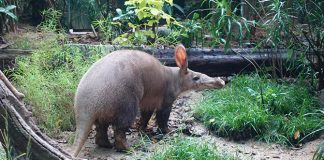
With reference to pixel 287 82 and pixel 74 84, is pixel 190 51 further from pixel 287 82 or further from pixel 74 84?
pixel 74 84

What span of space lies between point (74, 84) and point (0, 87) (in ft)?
8.38

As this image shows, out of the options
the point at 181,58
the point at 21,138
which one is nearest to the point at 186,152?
the point at 181,58

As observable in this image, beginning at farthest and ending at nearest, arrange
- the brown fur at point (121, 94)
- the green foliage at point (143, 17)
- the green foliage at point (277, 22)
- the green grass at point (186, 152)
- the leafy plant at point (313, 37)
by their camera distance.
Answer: the green foliage at point (143, 17), the leafy plant at point (313, 37), the green foliage at point (277, 22), the brown fur at point (121, 94), the green grass at point (186, 152)

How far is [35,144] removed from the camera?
3.90 meters

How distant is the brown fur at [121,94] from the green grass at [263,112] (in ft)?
2.23

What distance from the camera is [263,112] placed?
675 cm

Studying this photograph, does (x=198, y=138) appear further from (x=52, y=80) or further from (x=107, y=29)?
(x=107, y=29)

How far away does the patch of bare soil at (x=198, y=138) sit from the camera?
5824 millimetres

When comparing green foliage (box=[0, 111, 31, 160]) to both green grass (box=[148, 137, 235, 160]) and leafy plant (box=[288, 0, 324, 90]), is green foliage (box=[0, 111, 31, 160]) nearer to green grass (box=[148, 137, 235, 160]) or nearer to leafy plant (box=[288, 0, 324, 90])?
green grass (box=[148, 137, 235, 160])

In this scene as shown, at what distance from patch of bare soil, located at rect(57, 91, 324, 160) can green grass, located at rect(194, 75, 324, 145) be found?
110mm

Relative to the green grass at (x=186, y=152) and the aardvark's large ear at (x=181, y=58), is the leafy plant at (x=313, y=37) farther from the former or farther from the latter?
the green grass at (x=186, y=152)

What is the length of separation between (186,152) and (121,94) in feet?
3.10

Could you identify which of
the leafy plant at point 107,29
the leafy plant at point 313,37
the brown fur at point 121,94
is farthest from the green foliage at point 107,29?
the leafy plant at point 313,37

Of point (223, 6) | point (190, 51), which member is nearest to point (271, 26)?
point (223, 6)
